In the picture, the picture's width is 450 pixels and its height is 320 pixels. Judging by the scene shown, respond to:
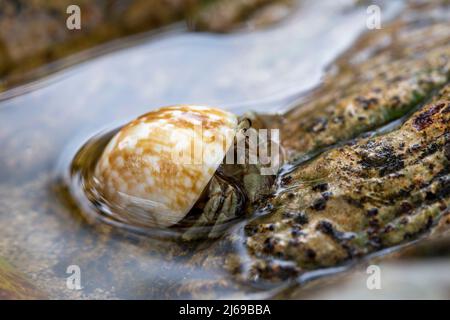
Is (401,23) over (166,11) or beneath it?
beneath

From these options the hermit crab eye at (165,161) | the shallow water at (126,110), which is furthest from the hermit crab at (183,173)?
the shallow water at (126,110)

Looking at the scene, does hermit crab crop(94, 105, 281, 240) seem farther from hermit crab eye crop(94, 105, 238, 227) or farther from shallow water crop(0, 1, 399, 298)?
shallow water crop(0, 1, 399, 298)

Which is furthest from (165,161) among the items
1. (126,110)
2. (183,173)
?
(126,110)

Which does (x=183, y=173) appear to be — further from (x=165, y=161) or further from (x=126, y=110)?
(x=126, y=110)

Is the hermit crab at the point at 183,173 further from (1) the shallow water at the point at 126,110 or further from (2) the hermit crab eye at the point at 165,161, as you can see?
(1) the shallow water at the point at 126,110

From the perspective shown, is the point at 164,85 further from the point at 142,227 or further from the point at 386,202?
the point at 386,202
